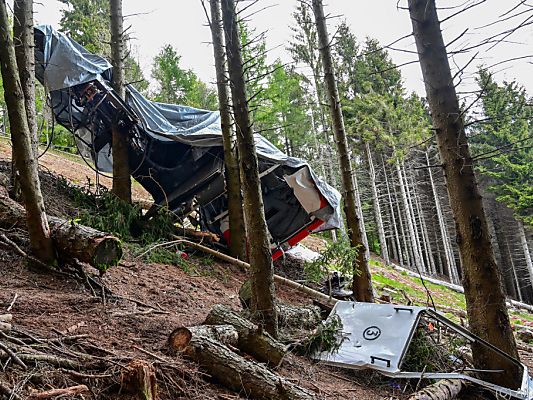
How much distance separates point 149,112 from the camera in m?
7.86

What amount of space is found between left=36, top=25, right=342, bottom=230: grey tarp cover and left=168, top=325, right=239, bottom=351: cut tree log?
4.16 meters

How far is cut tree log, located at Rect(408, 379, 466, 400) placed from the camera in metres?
3.35

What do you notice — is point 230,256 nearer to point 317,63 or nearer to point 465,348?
point 465,348

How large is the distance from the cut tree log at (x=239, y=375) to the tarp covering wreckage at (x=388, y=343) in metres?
1.28

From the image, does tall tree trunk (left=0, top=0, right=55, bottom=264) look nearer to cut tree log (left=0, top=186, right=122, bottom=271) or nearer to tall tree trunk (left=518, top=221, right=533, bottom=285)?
cut tree log (left=0, top=186, right=122, bottom=271)

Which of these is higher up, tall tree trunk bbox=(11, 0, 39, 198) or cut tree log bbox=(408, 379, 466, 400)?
tall tree trunk bbox=(11, 0, 39, 198)

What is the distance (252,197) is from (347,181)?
10.4 ft

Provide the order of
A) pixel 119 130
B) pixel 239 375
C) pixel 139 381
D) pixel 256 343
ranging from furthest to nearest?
1. pixel 119 130
2. pixel 256 343
3. pixel 239 375
4. pixel 139 381

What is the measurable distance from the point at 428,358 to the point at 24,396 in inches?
155

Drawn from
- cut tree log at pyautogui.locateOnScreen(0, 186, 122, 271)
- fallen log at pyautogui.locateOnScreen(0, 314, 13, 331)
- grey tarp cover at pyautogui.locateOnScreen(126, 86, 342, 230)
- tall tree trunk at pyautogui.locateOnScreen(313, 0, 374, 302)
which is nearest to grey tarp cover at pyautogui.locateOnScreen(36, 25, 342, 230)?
grey tarp cover at pyautogui.locateOnScreen(126, 86, 342, 230)

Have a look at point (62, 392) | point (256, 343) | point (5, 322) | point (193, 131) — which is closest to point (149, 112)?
point (193, 131)

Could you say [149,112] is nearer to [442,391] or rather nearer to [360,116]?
[442,391]

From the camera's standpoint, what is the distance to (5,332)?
94.7 inches

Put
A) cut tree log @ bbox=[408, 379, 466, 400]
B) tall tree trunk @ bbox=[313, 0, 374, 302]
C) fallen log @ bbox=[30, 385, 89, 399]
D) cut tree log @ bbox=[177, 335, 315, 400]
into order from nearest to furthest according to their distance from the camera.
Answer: fallen log @ bbox=[30, 385, 89, 399], cut tree log @ bbox=[177, 335, 315, 400], cut tree log @ bbox=[408, 379, 466, 400], tall tree trunk @ bbox=[313, 0, 374, 302]
